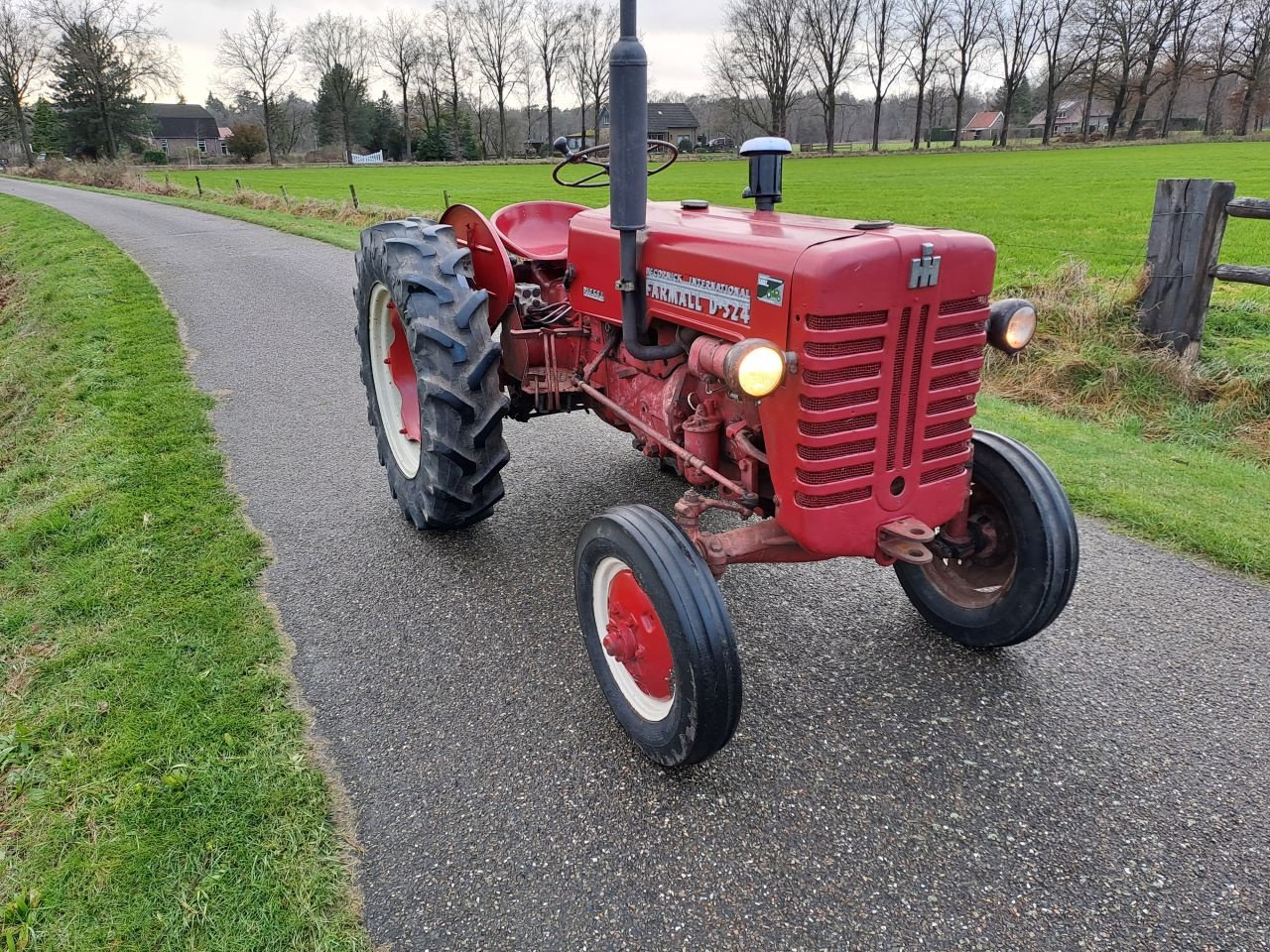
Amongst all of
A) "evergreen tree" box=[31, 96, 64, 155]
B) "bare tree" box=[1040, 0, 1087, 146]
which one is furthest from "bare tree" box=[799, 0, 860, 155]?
"evergreen tree" box=[31, 96, 64, 155]

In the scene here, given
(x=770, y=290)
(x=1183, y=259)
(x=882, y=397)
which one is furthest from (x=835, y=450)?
(x=1183, y=259)

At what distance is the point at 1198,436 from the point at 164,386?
6.76 metres

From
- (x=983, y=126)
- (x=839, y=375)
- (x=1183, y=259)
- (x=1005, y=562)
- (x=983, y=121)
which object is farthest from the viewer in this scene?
(x=983, y=121)

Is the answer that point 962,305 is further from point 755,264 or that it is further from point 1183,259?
point 1183,259

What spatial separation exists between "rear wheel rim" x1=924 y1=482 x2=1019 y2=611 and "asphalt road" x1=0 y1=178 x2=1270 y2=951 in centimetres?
20

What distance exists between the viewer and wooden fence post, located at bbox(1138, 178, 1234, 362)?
5.09 m

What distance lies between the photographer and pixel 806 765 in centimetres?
234

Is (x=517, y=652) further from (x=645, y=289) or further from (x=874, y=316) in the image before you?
(x=874, y=316)

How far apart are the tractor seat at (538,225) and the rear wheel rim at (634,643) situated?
2.06 meters

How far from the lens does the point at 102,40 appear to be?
1786 inches

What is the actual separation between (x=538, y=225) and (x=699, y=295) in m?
1.88

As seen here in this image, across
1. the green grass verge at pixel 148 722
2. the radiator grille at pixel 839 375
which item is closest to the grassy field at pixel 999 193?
the green grass verge at pixel 148 722

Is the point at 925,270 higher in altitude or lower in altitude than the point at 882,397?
higher

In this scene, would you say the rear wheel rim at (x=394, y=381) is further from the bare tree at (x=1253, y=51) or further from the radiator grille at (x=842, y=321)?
the bare tree at (x=1253, y=51)
